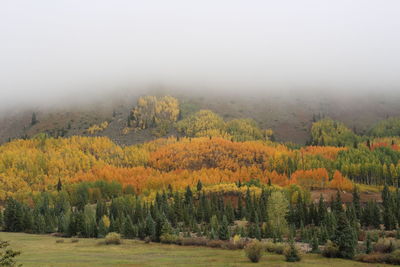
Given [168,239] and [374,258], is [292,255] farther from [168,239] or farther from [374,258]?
[168,239]

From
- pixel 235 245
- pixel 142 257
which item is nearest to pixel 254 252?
pixel 235 245

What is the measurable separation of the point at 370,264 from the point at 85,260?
143 ft

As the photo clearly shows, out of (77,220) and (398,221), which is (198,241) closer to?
(77,220)

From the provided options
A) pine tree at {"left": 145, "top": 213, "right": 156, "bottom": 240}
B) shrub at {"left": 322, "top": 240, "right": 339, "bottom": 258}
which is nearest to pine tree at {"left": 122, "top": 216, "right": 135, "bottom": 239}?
pine tree at {"left": 145, "top": 213, "right": 156, "bottom": 240}

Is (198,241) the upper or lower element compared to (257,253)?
lower

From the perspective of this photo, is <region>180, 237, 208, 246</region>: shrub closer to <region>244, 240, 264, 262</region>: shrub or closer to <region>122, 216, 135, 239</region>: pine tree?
<region>244, 240, 264, 262</region>: shrub

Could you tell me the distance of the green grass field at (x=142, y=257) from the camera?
6106cm

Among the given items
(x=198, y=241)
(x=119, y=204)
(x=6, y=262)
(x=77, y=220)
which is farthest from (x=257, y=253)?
(x=119, y=204)

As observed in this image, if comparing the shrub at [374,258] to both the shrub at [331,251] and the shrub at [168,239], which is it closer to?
the shrub at [331,251]

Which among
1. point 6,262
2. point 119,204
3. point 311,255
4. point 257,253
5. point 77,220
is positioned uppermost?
point 6,262

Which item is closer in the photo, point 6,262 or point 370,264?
point 6,262

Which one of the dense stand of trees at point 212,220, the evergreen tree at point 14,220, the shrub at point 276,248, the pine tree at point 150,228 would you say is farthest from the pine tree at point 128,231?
the shrub at point 276,248

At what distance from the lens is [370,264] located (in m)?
59.9

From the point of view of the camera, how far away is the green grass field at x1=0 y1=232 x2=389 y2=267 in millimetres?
61062
